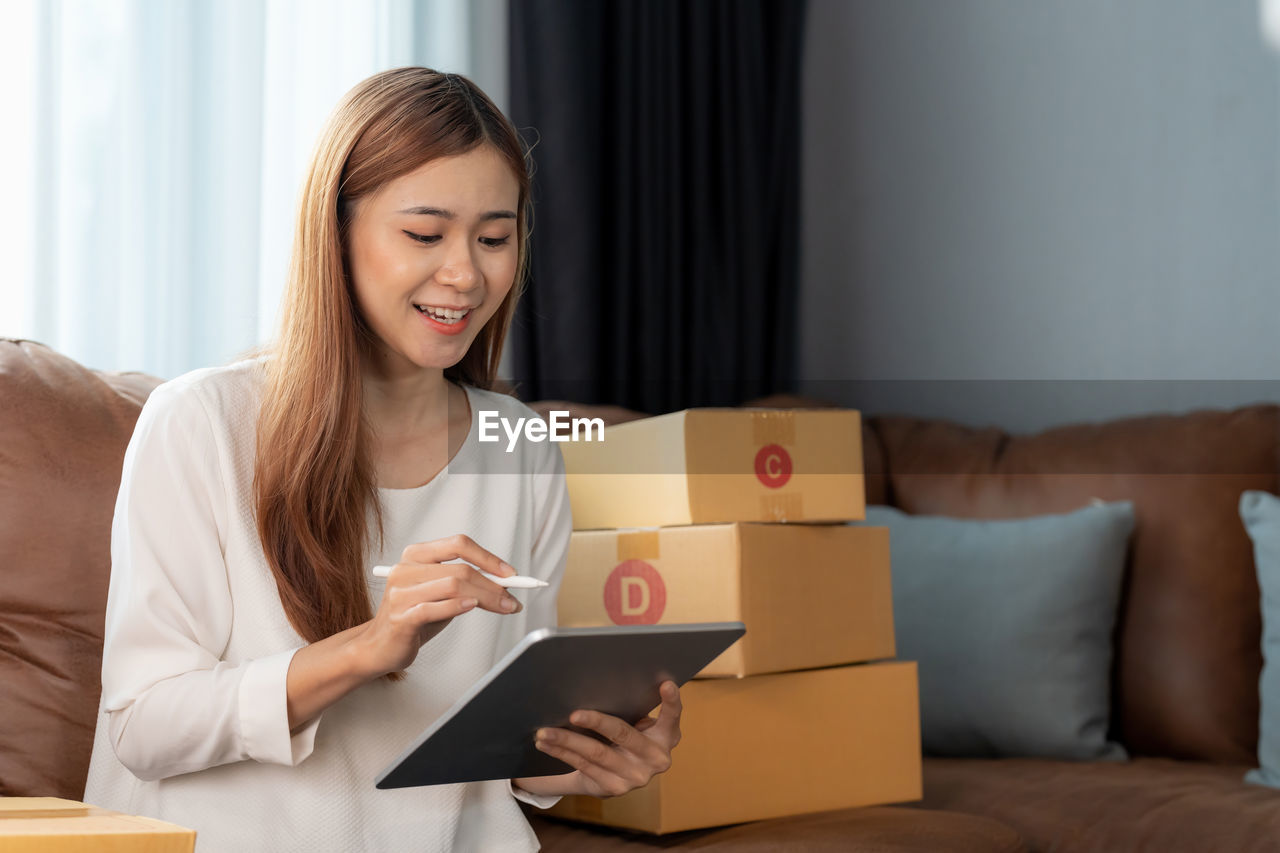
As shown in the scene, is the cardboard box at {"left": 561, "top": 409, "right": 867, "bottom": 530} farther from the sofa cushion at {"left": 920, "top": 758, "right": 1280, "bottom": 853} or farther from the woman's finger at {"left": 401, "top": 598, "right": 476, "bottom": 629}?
the woman's finger at {"left": 401, "top": 598, "right": 476, "bottom": 629}

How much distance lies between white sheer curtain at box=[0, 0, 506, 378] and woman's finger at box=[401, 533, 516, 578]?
2.53 feet

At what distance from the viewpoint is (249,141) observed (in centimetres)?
175

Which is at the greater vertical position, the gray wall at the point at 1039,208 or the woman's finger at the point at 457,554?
the gray wall at the point at 1039,208

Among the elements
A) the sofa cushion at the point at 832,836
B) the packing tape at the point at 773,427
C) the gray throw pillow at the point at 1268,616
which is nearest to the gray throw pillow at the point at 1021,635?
the gray throw pillow at the point at 1268,616

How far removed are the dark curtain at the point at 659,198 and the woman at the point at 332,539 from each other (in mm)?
1032

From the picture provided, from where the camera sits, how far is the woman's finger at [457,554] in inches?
34.7

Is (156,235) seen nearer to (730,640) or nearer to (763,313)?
(730,640)

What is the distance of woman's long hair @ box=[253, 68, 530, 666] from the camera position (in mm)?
1044

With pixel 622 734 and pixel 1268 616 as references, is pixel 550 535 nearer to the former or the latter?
pixel 622 734

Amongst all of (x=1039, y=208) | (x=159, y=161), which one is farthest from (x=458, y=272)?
(x=1039, y=208)

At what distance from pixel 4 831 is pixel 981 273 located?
2.13m

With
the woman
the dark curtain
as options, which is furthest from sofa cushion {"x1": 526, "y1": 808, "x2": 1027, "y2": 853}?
the dark curtain

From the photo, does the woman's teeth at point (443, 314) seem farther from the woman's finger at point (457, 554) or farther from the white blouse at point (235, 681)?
the woman's finger at point (457, 554)

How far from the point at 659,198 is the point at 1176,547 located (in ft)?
3.76
